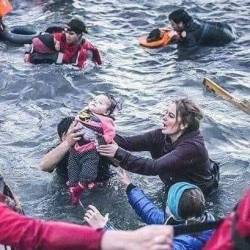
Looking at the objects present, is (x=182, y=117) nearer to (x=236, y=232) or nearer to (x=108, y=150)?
(x=108, y=150)

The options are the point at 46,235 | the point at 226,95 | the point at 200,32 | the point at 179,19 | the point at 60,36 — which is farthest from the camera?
the point at 200,32

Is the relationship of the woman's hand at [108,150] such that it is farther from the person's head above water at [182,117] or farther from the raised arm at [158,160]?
the person's head above water at [182,117]

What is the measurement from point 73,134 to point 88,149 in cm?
27

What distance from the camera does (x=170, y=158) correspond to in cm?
633

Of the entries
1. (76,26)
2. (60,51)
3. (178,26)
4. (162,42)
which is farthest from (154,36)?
(76,26)

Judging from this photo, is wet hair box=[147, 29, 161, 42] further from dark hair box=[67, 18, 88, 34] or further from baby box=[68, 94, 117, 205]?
baby box=[68, 94, 117, 205]

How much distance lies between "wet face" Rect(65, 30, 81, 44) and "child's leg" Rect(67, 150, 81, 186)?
4.48 metres

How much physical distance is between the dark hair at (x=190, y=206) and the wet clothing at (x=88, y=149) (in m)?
1.64

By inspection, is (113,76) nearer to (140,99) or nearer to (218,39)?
(140,99)

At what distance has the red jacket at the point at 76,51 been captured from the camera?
10.8m

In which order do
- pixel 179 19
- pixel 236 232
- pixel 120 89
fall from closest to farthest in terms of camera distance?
pixel 236 232, pixel 120 89, pixel 179 19

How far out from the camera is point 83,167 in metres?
6.50

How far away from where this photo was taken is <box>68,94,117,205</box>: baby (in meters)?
6.43

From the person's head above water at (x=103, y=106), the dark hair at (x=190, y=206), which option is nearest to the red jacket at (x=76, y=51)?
the person's head above water at (x=103, y=106)
